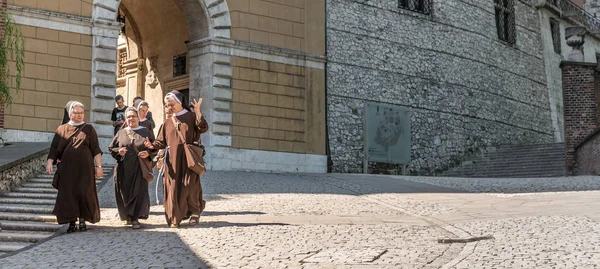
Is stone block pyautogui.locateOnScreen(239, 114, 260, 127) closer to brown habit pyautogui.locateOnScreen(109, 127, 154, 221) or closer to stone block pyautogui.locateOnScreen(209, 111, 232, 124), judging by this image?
stone block pyautogui.locateOnScreen(209, 111, 232, 124)

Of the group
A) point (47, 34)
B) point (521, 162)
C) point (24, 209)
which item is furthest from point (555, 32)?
point (24, 209)

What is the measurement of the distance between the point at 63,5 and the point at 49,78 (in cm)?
153

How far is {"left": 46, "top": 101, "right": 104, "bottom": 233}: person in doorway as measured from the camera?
10539mm

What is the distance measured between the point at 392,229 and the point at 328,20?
1347 centimetres

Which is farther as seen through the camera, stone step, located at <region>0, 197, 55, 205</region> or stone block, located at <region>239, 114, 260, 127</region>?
stone block, located at <region>239, 114, 260, 127</region>

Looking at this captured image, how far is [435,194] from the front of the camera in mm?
15062

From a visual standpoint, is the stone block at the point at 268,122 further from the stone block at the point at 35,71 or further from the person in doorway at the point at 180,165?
the person in doorway at the point at 180,165

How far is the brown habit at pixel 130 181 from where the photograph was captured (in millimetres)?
10836

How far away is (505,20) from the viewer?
98.8 ft

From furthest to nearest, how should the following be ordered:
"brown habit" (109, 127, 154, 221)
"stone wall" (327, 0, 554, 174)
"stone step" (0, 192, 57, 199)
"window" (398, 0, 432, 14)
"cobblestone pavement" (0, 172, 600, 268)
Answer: "window" (398, 0, 432, 14) < "stone wall" (327, 0, 554, 174) < "stone step" (0, 192, 57, 199) < "brown habit" (109, 127, 154, 221) < "cobblestone pavement" (0, 172, 600, 268)

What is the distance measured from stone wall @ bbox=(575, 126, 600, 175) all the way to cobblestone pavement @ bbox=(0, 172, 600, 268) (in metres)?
5.80

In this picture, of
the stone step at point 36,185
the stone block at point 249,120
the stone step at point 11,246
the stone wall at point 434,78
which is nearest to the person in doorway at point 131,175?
the stone step at point 11,246

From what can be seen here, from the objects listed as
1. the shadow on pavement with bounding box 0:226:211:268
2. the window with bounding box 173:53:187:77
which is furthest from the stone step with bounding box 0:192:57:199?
the window with bounding box 173:53:187:77

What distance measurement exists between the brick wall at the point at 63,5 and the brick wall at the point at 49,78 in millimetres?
444
